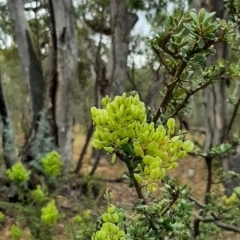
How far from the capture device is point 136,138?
1.03m

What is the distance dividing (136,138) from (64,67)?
4.49 m

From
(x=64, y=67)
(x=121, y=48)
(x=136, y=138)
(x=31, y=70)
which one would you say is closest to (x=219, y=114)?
(x=64, y=67)

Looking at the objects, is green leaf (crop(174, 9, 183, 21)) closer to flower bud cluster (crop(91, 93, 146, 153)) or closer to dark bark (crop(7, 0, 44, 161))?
flower bud cluster (crop(91, 93, 146, 153))

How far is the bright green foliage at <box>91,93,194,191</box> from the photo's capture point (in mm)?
986

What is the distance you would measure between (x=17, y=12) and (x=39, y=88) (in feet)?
3.17

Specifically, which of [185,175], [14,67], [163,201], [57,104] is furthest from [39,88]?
[14,67]

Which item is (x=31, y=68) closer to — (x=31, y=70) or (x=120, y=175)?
(x=31, y=70)

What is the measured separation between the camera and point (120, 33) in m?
10.4

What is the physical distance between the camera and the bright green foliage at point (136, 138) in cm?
99

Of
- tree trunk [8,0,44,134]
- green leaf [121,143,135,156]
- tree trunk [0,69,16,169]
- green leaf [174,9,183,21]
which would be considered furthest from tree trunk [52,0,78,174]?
green leaf [121,143,135,156]

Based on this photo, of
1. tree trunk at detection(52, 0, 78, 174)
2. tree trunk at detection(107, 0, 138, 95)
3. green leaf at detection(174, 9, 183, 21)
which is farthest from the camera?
tree trunk at detection(107, 0, 138, 95)

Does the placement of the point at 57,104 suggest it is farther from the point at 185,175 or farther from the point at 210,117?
the point at 185,175

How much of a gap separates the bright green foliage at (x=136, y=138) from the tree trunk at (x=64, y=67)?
4.48 meters

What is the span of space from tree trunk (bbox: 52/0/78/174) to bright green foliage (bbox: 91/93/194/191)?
4478mm
